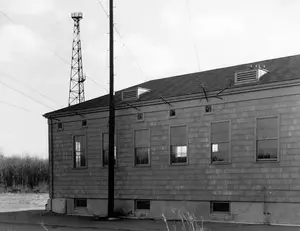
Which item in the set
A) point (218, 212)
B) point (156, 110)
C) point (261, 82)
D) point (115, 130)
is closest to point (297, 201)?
point (218, 212)

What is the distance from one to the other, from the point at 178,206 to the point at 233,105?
4.95 meters

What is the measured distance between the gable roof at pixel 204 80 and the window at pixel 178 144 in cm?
152

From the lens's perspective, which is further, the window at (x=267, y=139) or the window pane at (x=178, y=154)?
the window pane at (x=178, y=154)

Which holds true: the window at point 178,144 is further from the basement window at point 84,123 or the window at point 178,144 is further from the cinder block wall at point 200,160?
the basement window at point 84,123

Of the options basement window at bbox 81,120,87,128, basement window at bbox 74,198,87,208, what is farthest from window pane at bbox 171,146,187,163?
basement window at bbox 74,198,87,208

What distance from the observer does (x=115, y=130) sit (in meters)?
22.4

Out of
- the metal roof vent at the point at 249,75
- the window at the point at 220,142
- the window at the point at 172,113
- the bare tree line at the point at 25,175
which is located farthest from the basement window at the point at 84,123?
the bare tree line at the point at 25,175

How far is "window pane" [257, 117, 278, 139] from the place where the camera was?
17.0m

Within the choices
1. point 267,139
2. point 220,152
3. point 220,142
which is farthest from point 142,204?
point 267,139

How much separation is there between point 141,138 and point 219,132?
421 cm

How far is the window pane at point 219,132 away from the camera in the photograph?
60.1 feet

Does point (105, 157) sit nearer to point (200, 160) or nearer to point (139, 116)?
point (139, 116)

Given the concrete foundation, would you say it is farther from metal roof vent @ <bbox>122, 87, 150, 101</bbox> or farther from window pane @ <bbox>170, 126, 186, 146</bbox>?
metal roof vent @ <bbox>122, 87, 150, 101</bbox>

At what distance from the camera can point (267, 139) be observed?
1711 cm
